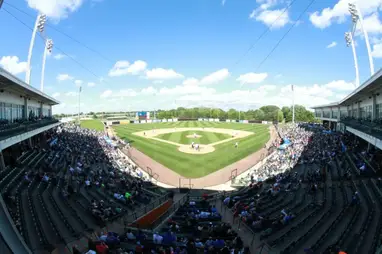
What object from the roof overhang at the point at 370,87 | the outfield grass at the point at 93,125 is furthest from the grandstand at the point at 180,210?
the outfield grass at the point at 93,125

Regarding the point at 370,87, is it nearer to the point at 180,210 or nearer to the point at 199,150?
the point at 180,210

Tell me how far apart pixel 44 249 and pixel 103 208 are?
15.1 ft

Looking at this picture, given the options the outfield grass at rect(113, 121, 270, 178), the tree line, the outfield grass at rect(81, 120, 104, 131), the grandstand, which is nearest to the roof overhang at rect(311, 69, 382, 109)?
the grandstand

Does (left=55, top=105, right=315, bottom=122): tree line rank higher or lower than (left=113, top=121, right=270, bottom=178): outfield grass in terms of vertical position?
higher

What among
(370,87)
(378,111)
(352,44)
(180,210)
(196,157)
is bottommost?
(180,210)

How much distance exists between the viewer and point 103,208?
1301cm

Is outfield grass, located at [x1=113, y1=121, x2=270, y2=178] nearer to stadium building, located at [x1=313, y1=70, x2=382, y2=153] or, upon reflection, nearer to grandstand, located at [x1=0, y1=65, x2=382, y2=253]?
grandstand, located at [x1=0, y1=65, x2=382, y2=253]

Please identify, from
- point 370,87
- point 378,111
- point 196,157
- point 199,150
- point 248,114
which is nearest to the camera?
point 370,87

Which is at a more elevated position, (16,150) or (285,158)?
(16,150)

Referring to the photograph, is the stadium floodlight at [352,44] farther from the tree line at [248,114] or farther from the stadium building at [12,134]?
the tree line at [248,114]

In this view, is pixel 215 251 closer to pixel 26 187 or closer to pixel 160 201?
pixel 160 201

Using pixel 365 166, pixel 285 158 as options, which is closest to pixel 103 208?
pixel 365 166

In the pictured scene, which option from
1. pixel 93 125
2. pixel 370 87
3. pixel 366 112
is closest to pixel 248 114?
pixel 93 125

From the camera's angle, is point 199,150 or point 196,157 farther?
point 199,150
